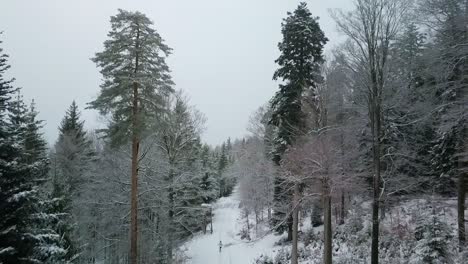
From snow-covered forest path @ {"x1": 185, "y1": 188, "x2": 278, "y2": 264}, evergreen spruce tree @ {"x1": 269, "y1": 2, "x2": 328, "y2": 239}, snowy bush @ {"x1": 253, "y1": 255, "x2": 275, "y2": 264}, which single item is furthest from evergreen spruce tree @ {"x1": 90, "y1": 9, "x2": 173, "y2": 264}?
snow-covered forest path @ {"x1": 185, "y1": 188, "x2": 278, "y2": 264}

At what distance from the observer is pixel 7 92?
398 inches

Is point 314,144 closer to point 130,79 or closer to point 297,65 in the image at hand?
point 297,65

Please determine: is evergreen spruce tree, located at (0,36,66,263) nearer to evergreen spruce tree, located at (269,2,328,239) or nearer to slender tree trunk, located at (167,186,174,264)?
Result: slender tree trunk, located at (167,186,174,264)

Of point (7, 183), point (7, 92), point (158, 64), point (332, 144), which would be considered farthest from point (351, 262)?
point (7, 92)

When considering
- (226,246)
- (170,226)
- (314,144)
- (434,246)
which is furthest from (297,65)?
(226,246)

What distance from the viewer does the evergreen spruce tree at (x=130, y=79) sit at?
1384cm

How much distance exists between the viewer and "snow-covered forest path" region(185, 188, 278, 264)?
26911 millimetres

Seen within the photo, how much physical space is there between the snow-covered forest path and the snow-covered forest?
154 cm

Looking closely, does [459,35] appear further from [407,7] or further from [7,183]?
[7,183]

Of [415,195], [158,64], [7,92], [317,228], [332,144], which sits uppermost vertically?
[158,64]

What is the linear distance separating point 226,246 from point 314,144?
75.8 feet

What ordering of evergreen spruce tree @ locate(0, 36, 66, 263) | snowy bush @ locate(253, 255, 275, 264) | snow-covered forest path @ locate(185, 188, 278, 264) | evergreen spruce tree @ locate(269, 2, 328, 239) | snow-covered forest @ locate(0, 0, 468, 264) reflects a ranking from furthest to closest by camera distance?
snow-covered forest path @ locate(185, 188, 278, 264) → snowy bush @ locate(253, 255, 275, 264) → evergreen spruce tree @ locate(269, 2, 328, 239) → snow-covered forest @ locate(0, 0, 468, 264) → evergreen spruce tree @ locate(0, 36, 66, 263)

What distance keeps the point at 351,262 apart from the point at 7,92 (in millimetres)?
15372

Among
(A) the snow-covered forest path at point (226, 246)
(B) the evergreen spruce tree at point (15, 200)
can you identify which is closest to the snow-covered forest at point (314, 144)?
(B) the evergreen spruce tree at point (15, 200)
